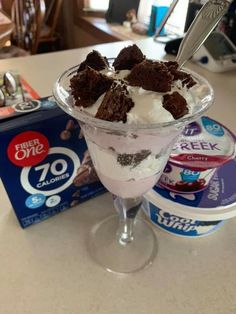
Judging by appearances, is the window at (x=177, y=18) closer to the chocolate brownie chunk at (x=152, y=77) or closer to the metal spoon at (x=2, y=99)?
the metal spoon at (x=2, y=99)

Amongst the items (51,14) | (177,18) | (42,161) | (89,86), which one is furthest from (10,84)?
(51,14)

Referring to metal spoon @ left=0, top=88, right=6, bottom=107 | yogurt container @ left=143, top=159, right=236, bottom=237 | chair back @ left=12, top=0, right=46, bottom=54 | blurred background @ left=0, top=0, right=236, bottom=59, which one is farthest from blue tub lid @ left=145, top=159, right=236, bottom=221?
chair back @ left=12, top=0, right=46, bottom=54

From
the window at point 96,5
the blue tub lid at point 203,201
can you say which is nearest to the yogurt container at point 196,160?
the blue tub lid at point 203,201

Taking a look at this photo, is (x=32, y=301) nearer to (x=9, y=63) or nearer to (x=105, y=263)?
(x=105, y=263)

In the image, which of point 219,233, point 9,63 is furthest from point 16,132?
point 9,63

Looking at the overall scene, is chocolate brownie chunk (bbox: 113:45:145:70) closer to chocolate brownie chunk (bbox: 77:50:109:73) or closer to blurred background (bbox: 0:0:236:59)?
chocolate brownie chunk (bbox: 77:50:109:73)

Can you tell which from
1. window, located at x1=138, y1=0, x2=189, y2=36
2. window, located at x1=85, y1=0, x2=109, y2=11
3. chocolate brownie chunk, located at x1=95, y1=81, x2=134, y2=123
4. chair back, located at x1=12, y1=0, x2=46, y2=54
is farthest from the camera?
window, located at x1=85, y1=0, x2=109, y2=11

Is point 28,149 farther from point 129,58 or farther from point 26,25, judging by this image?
point 26,25
